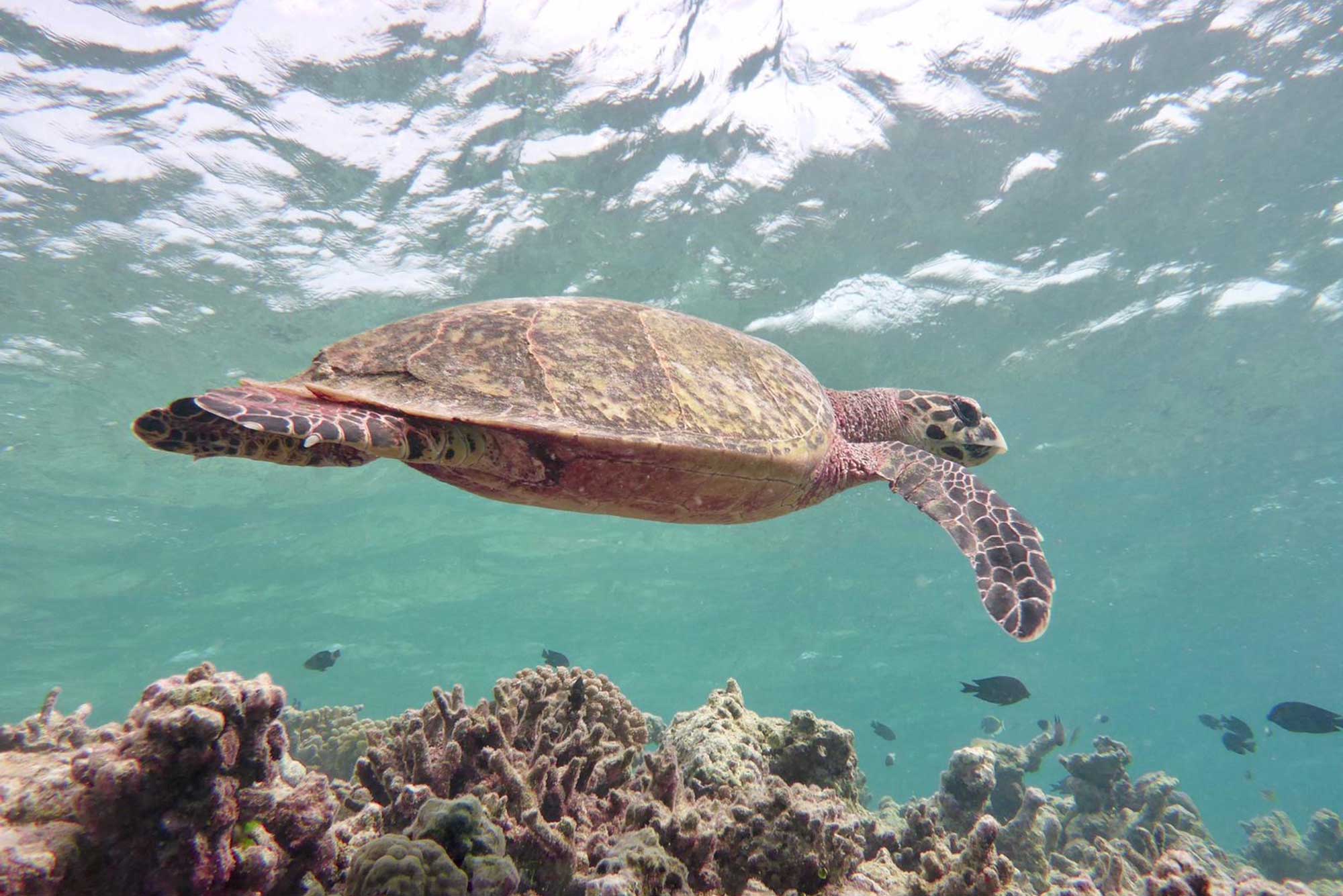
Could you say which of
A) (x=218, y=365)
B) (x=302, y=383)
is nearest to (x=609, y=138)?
(x=302, y=383)

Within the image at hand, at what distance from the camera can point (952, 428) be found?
5.66 m

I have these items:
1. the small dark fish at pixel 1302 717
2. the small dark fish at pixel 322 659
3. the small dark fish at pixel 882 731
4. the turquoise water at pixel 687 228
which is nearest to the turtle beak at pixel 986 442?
the turquoise water at pixel 687 228

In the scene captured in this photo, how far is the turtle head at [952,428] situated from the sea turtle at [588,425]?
960 millimetres

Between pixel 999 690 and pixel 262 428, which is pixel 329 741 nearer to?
pixel 262 428

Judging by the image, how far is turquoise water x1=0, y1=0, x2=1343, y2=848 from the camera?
8773 millimetres

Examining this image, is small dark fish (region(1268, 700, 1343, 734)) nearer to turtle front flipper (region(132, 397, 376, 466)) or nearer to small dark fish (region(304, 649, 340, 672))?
turtle front flipper (region(132, 397, 376, 466))

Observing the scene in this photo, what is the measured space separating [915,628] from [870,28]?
43.0 m

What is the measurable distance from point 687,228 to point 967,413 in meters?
8.00

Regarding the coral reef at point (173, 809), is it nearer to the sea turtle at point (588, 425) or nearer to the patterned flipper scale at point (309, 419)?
the patterned flipper scale at point (309, 419)

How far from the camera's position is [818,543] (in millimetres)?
28625

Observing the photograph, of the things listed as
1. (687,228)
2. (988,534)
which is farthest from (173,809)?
(687,228)

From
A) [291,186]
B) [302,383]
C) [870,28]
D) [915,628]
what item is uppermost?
[870,28]

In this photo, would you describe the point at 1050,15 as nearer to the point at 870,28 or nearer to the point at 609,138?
the point at 870,28

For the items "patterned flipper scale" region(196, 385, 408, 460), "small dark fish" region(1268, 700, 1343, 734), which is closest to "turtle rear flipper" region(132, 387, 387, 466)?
"patterned flipper scale" region(196, 385, 408, 460)
